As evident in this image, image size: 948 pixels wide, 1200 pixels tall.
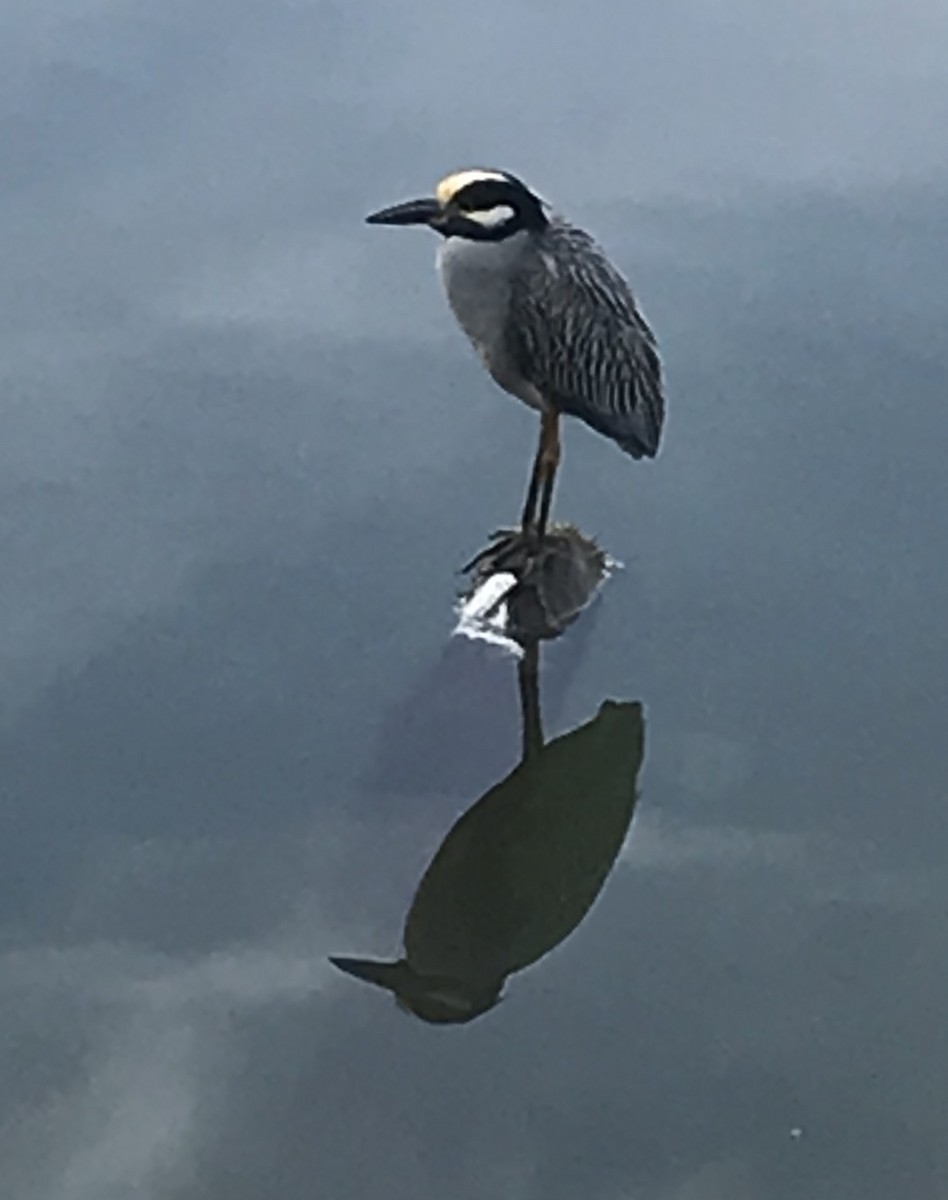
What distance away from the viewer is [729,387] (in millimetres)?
4840

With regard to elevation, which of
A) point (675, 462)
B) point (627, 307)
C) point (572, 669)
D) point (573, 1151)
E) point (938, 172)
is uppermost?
point (938, 172)

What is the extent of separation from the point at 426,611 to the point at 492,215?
81 centimetres

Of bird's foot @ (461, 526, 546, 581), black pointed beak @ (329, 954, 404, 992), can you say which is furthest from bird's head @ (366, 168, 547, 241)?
black pointed beak @ (329, 954, 404, 992)

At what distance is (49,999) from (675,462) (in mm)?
1999

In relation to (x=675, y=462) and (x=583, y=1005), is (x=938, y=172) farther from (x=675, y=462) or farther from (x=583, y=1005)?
(x=583, y=1005)

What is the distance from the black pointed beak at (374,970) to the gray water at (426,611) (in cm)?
3

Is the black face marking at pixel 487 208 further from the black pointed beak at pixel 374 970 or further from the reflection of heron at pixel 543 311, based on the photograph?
the black pointed beak at pixel 374 970

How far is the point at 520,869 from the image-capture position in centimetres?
357

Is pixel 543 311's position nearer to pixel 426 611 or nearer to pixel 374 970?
pixel 426 611

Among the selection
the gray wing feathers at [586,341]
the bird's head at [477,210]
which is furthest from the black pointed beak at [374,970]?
the bird's head at [477,210]

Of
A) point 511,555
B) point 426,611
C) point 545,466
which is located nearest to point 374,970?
point 426,611

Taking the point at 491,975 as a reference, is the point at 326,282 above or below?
above

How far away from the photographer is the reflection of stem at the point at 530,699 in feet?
12.7

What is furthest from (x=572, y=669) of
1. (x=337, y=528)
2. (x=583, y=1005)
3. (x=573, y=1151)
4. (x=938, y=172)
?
(x=938, y=172)
